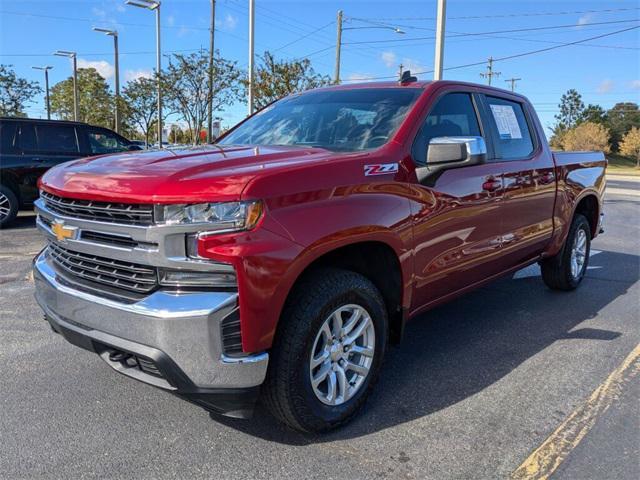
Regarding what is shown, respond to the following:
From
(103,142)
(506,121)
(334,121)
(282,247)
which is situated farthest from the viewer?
(103,142)

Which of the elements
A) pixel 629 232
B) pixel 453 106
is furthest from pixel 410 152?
pixel 629 232

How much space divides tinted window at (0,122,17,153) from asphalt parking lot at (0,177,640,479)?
5637 mm

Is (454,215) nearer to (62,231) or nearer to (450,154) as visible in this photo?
(450,154)

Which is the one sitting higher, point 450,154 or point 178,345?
point 450,154

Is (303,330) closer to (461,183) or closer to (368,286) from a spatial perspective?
(368,286)

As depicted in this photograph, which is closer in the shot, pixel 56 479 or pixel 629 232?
pixel 56 479

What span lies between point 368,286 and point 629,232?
931 centimetres

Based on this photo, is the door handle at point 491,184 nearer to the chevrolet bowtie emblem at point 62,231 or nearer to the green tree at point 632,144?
the chevrolet bowtie emblem at point 62,231

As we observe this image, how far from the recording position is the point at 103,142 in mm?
10352

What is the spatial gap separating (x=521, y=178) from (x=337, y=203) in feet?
7.44

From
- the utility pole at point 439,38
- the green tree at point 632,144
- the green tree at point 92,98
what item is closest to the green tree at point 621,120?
the green tree at point 632,144

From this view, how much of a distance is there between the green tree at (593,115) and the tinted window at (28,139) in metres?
104

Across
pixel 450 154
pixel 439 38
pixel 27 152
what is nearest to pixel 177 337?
pixel 450 154

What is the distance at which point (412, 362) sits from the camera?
12.6 feet
